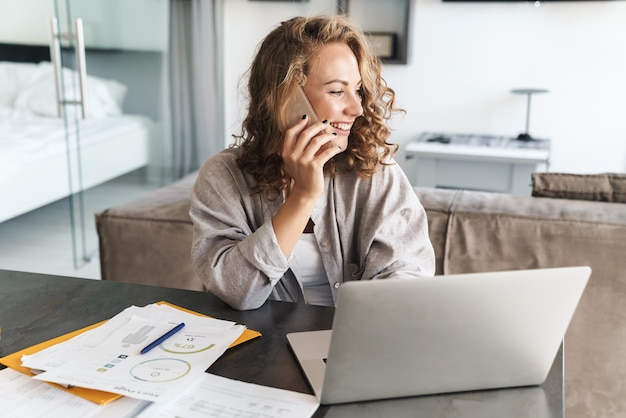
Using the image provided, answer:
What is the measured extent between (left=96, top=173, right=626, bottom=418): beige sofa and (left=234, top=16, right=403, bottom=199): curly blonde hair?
52cm

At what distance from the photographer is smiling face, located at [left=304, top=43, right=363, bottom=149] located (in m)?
1.35

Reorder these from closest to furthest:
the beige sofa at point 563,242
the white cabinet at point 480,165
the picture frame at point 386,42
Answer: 1. the beige sofa at point 563,242
2. the white cabinet at point 480,165
3. the picture frame at point 386,42

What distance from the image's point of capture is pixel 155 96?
408 cm

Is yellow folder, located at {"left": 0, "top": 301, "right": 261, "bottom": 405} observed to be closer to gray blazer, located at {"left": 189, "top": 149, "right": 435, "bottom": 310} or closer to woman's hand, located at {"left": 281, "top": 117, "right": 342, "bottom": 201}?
gray blazer, located at {"left": 189, "top": 149, "right": 435, "bottom": 310}

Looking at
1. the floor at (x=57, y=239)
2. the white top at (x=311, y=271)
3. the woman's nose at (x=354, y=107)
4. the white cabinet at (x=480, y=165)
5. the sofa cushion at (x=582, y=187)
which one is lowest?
the floor at (x=57, y=239)

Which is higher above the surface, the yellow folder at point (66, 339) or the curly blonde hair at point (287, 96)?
the curly blonde hair at point (287, 96)

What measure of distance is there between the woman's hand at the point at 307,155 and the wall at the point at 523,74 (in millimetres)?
3284

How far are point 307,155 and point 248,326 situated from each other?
334mm

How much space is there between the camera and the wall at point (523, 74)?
4.38 meters

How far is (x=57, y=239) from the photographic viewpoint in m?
3.27

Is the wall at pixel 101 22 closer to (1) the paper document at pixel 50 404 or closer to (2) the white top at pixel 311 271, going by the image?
(2) the white top at pixel 311 271

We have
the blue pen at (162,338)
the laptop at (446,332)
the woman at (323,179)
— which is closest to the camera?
the laptop at (446,332)

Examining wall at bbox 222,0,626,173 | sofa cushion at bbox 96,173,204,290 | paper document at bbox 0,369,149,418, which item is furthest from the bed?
paper document at bbox 0,369,149,418

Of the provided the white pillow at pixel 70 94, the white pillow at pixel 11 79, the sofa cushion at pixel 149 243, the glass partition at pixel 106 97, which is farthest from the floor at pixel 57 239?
the sofa cushion at pixel 149 243
